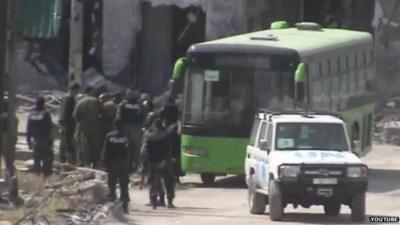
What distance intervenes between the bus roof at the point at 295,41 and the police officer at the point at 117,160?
19.4ft

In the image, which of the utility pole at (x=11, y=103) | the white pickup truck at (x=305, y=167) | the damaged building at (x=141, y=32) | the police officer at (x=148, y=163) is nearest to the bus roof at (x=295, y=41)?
the police officer at (x=148, y=163)

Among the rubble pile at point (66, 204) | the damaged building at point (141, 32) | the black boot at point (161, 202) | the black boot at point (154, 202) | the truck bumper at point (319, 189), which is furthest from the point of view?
the damaged building at point (141, 32)

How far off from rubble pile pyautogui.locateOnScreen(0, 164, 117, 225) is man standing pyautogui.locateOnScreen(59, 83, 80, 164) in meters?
3.96

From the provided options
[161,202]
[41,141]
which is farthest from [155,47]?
[161,202]

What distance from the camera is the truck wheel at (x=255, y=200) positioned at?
22.4 m

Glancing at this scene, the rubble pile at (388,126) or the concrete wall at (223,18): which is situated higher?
the concrete wall at (223,18)

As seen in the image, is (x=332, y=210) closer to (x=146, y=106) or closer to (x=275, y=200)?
(x=275, y=200)

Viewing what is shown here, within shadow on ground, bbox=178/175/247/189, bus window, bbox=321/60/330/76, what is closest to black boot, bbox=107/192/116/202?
shadow on ground, bbox=178/175/247/189

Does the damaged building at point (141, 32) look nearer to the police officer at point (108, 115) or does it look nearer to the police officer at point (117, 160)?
the police officer at point (108, 115)

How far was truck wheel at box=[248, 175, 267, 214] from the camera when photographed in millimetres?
22391

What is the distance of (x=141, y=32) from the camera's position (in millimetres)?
43438

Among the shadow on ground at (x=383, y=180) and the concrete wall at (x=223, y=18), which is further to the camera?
the concrete wall at (x=223, y=18)

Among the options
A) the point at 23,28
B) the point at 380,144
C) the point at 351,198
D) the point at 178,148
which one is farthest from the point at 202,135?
the point at 23,28

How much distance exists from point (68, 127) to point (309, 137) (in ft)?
22.6
